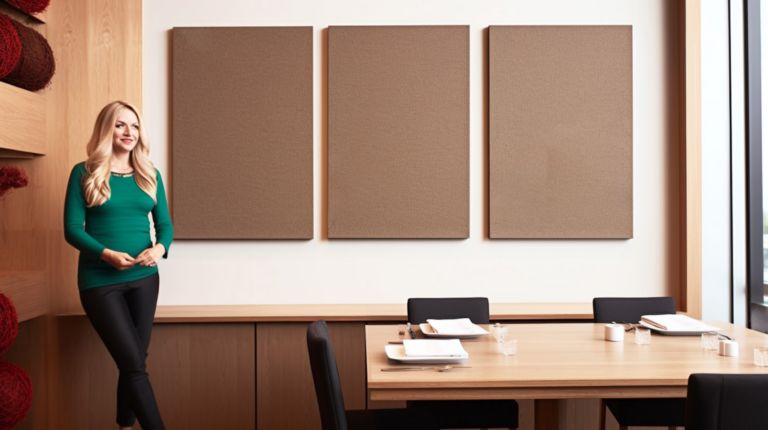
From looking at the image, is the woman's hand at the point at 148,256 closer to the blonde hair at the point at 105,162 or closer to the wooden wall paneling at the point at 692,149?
the blonde hair at the point at 105,162

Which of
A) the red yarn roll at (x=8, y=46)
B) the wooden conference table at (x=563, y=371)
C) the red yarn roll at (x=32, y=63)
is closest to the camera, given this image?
the wooden conference table at (x=563, y=371)

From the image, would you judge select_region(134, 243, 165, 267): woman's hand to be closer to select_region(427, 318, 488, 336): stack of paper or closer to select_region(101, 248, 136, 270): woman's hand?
select_region(101, 248, 136, 270): woman's hand

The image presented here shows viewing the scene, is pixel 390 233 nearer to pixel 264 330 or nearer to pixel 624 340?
pixel 264 330

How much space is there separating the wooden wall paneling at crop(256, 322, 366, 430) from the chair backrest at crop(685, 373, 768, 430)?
251cm

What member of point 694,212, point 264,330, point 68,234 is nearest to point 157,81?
point 68,234

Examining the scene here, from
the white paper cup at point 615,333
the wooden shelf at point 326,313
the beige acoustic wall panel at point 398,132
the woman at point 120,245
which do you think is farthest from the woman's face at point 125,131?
the white paper cup at point 615,333

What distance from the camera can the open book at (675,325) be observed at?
298 cm

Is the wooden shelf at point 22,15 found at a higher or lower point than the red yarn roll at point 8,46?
higher

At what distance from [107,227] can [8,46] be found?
98 centimetres

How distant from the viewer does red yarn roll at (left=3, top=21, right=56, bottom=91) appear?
3580 mm

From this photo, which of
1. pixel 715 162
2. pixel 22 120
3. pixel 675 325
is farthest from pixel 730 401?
pixel 22 120

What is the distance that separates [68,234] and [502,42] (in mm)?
2905

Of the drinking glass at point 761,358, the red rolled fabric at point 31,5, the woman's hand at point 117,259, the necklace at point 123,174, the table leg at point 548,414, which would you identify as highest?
the red rolled fabric at point 31,5

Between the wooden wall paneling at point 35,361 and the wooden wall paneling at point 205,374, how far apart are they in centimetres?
59
